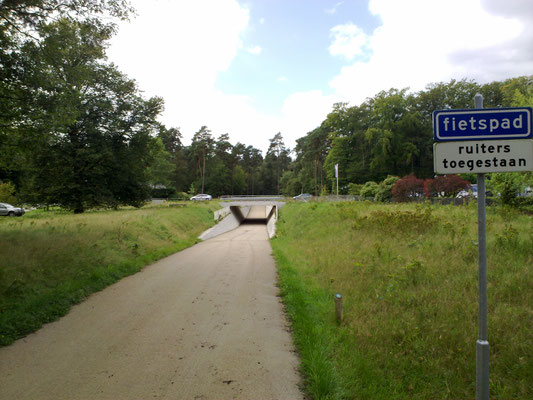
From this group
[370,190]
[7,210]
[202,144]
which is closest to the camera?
[7,210]

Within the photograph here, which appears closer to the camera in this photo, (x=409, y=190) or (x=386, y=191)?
(x=409, y=190)

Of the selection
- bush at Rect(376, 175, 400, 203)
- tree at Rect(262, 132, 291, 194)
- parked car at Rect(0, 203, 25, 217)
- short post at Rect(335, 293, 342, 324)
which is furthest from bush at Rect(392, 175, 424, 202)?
tree at Rect(262, 132, 291, 194)

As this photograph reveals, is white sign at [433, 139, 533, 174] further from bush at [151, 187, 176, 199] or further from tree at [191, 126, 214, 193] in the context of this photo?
tree at [191, 126, 214, 193]

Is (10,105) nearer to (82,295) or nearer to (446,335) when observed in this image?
(82,295)

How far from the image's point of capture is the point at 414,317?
521 centimetres

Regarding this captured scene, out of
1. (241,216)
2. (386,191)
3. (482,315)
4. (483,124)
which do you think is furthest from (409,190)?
(482,315)

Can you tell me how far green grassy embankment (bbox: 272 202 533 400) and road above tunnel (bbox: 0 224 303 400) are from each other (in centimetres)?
57

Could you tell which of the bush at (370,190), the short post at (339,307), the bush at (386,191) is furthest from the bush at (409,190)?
the short post at (339,307)

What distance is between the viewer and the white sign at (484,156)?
3.03m

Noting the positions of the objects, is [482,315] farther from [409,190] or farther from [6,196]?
[6,196]

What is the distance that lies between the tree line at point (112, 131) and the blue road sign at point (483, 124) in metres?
10.7

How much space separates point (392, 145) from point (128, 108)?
3873 cm

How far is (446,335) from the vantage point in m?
4.56

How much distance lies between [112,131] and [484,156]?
30.6 m
